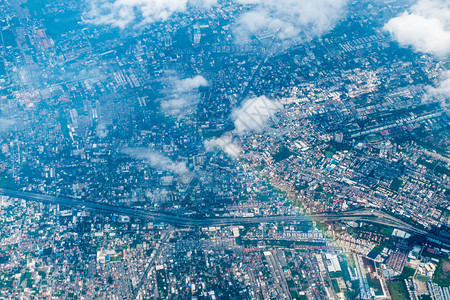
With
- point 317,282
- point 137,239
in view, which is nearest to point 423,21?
point 317,282

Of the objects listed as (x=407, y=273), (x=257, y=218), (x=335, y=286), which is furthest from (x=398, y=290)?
(x=257, y=218)

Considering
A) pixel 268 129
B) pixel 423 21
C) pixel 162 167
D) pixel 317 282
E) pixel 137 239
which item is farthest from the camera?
pixel 423 21

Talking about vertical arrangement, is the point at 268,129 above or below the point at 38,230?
above

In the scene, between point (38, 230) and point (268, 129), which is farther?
point (268, 129)

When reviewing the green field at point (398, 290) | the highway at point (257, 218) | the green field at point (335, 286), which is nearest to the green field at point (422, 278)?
the green field at point (398, 290)

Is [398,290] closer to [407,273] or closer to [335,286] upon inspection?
[407,273]

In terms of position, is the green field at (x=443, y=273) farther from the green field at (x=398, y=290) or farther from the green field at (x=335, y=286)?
the green field at (x=335, y=286)

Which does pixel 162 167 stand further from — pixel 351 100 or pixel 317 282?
pixel 351 100

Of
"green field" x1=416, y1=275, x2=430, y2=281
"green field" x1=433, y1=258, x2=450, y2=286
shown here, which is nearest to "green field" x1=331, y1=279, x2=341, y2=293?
"green field" x1=416, y1=275, x2=430, y2=281
